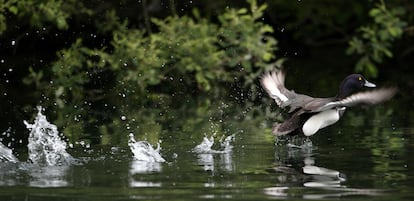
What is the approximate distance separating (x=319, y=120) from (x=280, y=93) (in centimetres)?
94

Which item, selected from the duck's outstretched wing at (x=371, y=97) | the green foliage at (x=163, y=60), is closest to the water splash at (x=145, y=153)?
the duck's outstretched wing at (x=371, y=97)

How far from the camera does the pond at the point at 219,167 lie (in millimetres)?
→ 8055

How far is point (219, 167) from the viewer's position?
31.0 feet

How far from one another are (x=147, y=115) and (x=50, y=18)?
239 centimetres

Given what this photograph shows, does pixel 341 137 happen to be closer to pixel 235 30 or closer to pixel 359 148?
pixel 359 148

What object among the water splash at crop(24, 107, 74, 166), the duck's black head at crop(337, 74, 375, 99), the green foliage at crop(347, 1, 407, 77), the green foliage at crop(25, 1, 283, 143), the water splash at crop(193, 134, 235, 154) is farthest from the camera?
the green foliage at crop(347, 1, 407, 77)

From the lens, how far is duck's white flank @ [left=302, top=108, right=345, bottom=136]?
1055cm

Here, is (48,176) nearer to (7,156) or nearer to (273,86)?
Result: (7,156)

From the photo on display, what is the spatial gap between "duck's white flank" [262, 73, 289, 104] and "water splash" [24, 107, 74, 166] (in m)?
2.09

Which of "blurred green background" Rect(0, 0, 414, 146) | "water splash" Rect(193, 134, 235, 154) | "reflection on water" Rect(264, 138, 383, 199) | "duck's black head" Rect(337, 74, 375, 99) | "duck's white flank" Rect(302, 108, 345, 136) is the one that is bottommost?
"reflection on water" Rect(264, 138, 383, 199)

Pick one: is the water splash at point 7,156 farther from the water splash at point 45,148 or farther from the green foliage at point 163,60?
the green foliage at point 163,60

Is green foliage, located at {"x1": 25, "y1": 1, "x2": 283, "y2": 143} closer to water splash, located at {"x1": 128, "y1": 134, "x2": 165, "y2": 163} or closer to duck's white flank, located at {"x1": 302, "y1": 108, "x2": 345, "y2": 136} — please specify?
duck's white flank, located at {"x1": 302, "y1": 108, "x2": 345, "y2": 136}

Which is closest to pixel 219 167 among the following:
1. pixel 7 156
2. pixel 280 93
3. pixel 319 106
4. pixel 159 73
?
pixel 319 106

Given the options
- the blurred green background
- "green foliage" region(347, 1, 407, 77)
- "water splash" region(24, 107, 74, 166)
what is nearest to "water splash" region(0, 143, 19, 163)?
"water splash" region(24, 107, 74, 166)
